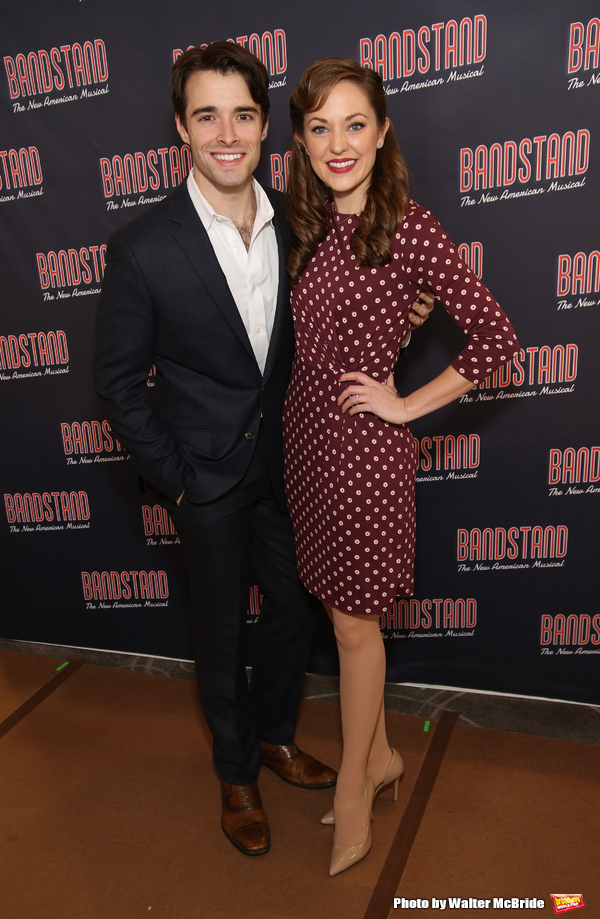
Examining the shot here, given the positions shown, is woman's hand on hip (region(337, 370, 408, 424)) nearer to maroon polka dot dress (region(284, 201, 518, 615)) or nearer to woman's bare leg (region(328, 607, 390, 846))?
maroon polka dot dress (region(284, 201, 518, 615))

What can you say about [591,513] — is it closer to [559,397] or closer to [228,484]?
[559,397]

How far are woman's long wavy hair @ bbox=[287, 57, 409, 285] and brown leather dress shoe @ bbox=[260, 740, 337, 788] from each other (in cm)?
151

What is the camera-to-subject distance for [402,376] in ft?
8.79

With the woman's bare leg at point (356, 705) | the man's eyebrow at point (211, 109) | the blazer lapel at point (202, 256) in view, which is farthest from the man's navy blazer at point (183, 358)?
the woman's bare leg at point (356, 705)

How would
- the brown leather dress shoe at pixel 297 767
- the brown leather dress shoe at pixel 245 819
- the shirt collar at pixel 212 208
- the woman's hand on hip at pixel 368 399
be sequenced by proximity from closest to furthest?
the woman's hand on hip at pixel 368 399
the shirt collar at pixel 212 208
the brown leather dress shoe at pixel 245 819
the brown leather dress shoe at pixel 297 767

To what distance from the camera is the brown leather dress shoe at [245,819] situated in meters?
2.24

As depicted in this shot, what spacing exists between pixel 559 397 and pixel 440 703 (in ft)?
3.88

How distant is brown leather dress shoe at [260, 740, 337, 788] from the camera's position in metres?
2.51

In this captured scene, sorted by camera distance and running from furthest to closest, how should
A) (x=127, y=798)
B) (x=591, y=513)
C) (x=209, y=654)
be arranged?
(x=591, y=513) < (x=127, y=798) < (x=209, y=654)

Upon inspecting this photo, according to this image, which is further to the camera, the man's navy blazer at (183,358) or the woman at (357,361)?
the man's navy blazer at (183,358)

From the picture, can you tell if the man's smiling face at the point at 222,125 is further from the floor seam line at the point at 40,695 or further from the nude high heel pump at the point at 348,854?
the floor seam line at the point at 40,695

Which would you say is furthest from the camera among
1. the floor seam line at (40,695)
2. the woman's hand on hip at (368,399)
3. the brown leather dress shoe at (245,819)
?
the floor seam line at (40,695)

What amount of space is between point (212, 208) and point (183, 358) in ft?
1.30

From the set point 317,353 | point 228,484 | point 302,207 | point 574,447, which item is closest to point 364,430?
point 317,353
